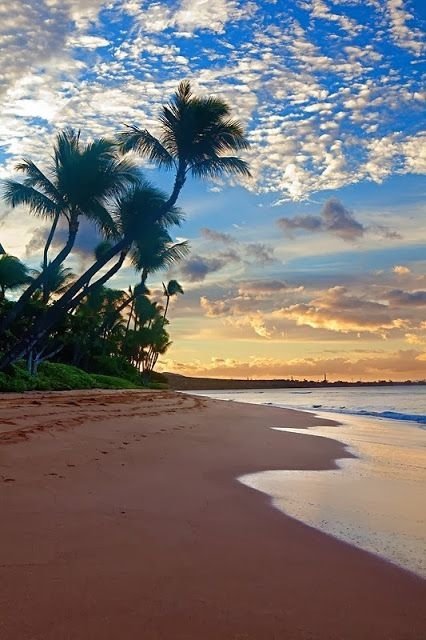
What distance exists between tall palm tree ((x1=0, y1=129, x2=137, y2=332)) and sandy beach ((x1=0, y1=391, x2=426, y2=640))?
14.5 meters

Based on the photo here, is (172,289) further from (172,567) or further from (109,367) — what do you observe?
(172,567)

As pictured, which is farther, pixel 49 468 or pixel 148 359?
pixel 148 359

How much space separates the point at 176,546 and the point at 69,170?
1778 centimetres

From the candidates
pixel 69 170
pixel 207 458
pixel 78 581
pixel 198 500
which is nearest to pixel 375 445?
pixel 207 458

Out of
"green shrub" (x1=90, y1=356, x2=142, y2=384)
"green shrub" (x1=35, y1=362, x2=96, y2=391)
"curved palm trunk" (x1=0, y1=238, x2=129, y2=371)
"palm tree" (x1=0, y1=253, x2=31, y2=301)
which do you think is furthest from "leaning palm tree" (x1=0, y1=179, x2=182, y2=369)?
"green shrub" (x1=90, y1=356, x2=142, y2=384)

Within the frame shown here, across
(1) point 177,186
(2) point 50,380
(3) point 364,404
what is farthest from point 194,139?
(3) point 364,404

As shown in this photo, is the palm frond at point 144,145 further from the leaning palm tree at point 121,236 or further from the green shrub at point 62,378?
the green shrub at point 62,378

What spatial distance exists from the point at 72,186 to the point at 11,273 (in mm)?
10828

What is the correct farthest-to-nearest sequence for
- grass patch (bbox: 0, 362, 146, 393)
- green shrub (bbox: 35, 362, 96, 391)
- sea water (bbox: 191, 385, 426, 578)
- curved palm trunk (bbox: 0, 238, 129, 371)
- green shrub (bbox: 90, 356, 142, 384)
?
green shrub (bbox: 90, 356, 142, 384)
green shrub (bbox: 35, 362, 96, 391)
grass patch (bbox: 0, 362, 146, 393)
curved palm trunk (bbox: 0, 238, 129, 371)
sea water (bbox: 191, 385, 426, 578)

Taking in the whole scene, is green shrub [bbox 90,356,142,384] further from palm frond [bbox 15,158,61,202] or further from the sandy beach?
the sandy beach

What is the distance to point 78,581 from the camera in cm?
266

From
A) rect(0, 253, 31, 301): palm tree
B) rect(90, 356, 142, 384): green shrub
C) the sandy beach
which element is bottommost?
the sandy beach

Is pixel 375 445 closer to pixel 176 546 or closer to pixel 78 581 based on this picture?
pixel 176 546

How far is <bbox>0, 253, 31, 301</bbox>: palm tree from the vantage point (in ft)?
92.9
